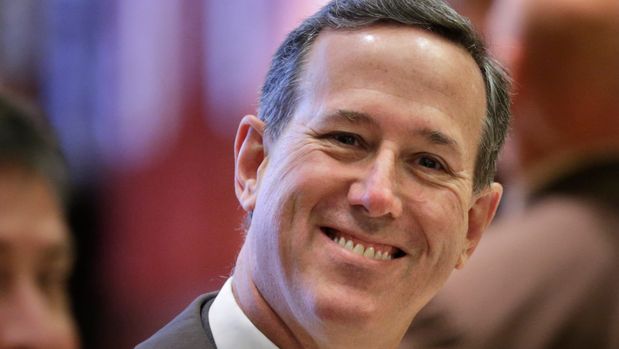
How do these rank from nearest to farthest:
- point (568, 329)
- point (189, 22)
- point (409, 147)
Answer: point (409, 147) < point (568, 329) < point (189, 22)

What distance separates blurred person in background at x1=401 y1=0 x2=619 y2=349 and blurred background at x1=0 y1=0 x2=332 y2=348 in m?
0.65

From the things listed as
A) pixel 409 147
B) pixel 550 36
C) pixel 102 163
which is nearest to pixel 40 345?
pixel 409 147

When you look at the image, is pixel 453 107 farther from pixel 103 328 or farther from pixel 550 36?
pixel 550 36

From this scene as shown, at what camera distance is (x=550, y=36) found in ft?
11.8

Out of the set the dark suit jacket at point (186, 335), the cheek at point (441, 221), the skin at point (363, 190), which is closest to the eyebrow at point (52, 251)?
the dark suit jacket at point (186, 335)

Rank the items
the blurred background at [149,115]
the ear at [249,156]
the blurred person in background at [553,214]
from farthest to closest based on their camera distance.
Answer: the blurred person in background at [553,214] → the blurred background at [149,115] → the ear at [249,156]

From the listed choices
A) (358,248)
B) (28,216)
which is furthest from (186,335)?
(28,216)

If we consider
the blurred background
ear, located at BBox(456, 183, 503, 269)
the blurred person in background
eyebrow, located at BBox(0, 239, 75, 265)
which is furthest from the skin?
the blurred person in background

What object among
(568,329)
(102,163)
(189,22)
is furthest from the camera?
(189,22)

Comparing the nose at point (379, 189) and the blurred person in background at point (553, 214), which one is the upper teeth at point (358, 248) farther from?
the blurred person in background at point (553, 214)

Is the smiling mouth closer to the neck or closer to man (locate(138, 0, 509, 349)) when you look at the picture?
man (locate(138, 0, 509, 349))

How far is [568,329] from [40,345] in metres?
1.85

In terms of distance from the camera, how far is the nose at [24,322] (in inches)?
78.2

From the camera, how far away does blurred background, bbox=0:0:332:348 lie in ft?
10.1
